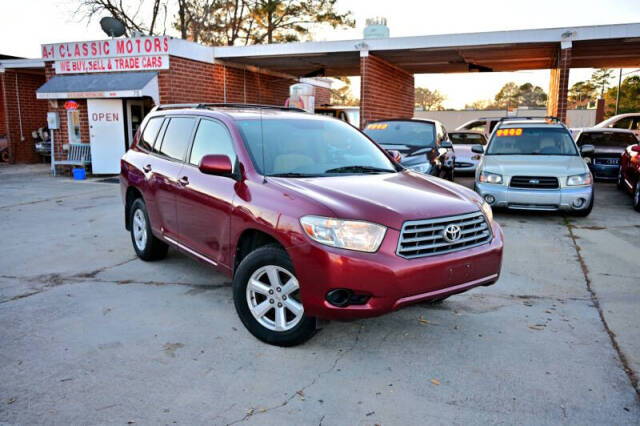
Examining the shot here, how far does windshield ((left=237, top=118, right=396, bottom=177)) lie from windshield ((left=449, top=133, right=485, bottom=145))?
1122 cm

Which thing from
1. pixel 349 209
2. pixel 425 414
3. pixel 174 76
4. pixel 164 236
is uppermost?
pixel 174 76

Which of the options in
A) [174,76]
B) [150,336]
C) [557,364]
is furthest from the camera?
[174,76]

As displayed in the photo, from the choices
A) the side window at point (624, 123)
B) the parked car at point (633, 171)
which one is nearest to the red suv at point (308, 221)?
the parked car at point (633, 171)

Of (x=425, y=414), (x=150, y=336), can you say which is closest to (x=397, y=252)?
(x=425, y=414)

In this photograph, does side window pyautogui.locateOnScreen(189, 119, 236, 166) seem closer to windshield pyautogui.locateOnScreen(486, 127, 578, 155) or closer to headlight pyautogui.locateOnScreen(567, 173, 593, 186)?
headlight pyautogui.locateOnScreen(567, 173, 593, 186)

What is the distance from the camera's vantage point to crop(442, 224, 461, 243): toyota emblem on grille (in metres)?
3.51

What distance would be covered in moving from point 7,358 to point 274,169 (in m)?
2.34

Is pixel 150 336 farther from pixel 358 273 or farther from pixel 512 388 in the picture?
pixel 512 388

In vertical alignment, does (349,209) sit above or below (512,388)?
above

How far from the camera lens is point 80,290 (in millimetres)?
5039

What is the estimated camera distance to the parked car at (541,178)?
8.12m

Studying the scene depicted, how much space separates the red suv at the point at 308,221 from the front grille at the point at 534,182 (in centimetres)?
410

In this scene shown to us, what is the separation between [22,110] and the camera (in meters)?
20.2

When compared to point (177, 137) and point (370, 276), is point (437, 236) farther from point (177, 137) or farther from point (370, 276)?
point (177, 137)
